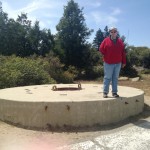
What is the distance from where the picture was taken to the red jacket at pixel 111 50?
696 centimetres

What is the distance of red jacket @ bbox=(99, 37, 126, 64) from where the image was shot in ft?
22.8

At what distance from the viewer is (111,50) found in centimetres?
695

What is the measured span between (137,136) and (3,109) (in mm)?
2768

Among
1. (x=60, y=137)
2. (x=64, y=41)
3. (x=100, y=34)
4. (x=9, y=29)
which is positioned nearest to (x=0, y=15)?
(x=9, y=29)

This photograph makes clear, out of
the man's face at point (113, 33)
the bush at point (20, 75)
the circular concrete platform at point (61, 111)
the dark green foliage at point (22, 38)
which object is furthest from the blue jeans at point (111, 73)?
the dark green foliage at point (22, 38)

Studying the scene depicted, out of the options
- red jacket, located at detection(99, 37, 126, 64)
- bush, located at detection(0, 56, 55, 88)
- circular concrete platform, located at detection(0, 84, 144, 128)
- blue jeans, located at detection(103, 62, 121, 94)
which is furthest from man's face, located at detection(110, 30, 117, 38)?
bush, located at detection(0, 56, 55, 88)

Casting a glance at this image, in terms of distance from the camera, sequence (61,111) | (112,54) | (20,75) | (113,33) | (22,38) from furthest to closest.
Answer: (22,38) < (20,75) < (112,54) < (113,33) < (61,111)

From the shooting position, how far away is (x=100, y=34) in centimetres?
4162

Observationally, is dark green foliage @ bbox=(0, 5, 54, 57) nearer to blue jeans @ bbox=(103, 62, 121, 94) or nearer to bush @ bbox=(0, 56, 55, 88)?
bush @ bbox=(0, 56, 55, 88)

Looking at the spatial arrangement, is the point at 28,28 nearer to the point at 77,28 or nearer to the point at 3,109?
the point at 77,28

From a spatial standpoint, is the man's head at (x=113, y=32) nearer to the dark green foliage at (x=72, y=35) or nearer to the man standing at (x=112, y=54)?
the man standing at (x=112, y=54)

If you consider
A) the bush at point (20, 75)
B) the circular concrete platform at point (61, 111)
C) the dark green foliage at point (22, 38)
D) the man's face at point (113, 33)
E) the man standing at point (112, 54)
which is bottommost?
the circular concrete platform at point (61, 111)

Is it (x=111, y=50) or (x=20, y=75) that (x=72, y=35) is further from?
(x=111, y=50)

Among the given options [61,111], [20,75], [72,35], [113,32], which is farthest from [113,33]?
[72,35]
